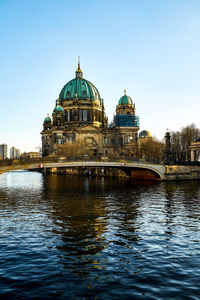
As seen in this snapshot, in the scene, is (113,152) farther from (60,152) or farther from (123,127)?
(60,152)

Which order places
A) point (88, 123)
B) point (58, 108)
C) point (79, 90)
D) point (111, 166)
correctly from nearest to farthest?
point (111, 166) < point (58, 108) < point (88, 123) < point (79, 90)

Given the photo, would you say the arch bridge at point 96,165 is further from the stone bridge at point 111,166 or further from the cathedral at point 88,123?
the cathedral at point 88,123

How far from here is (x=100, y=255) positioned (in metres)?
15.9

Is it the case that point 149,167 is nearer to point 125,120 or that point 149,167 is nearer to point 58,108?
point 125,120

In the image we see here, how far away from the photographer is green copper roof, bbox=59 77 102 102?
14200cm

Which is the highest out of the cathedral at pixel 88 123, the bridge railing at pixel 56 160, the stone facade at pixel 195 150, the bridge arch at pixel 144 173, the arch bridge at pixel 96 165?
the cathedral at pixel 88 123

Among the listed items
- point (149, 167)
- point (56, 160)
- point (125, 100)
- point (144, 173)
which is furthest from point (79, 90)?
point (56, 160)

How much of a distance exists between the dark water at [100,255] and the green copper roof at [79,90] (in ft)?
389

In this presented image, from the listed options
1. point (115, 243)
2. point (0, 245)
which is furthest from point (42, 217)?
point (115, 243)

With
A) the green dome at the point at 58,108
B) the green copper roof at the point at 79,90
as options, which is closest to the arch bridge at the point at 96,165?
the green dome at the point at 58,108

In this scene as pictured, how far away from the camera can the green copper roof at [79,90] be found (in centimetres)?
14200

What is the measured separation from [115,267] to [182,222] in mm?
11143

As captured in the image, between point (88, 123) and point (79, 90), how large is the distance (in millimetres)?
17433

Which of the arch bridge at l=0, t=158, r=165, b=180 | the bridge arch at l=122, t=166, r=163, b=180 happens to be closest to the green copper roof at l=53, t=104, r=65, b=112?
the bridge arch at l=122, t=166, r=163, b=180
